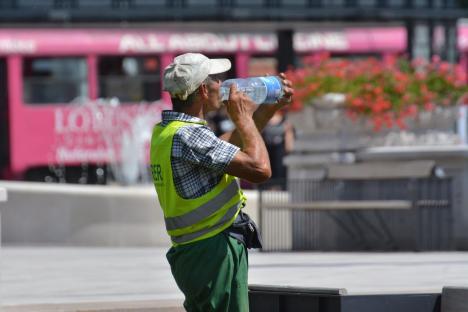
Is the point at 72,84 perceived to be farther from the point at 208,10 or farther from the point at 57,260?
the point at 57,260

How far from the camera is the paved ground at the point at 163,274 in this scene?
31.0 feet

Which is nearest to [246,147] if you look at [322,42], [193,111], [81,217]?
[193,111]

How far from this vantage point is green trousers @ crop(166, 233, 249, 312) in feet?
19.2

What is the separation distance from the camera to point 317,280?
31.4 ft

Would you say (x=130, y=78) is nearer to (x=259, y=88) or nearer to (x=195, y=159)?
(x=259, y=88)

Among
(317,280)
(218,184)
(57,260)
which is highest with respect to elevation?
(218,184)

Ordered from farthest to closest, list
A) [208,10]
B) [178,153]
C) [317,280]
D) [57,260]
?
[208,10]
[57,260]
[317,280]
[178,153]

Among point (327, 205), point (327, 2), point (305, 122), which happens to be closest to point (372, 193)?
point (327, 205)

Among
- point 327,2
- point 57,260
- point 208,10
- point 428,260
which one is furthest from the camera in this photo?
point 327,2

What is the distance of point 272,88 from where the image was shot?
20.9ft

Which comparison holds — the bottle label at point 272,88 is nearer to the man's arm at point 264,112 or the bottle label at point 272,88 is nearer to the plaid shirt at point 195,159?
the man's arm at point 264,112

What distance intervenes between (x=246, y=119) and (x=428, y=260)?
678cm

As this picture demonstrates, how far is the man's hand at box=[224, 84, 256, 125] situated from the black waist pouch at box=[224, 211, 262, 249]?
411 millimetres

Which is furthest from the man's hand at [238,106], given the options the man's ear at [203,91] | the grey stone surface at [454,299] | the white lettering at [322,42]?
the white lettering at [322,42]
